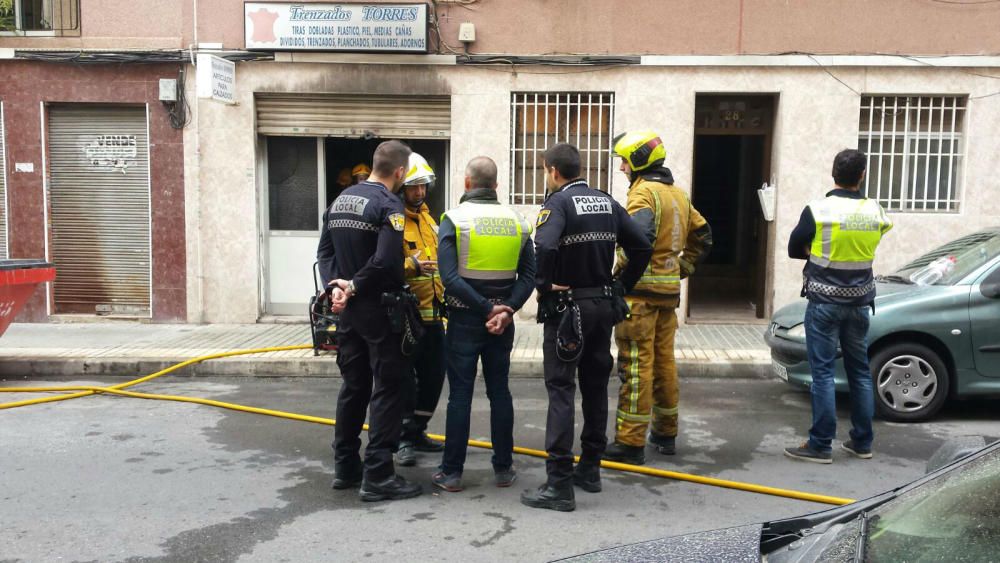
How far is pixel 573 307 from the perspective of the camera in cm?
505

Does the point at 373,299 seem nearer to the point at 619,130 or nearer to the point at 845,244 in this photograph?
the point at 845,244

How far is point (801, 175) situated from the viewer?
1098 centimetres

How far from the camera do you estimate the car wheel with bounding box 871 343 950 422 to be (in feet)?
22.6

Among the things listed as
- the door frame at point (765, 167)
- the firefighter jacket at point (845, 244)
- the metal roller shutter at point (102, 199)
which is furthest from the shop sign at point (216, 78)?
the firefighter jacket at point (845, 244)

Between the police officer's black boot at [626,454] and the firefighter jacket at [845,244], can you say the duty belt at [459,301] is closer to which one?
the police officer's black boot at [626,454]

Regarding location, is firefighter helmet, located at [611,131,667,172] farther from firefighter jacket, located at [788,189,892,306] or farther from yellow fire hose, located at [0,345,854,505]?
yellow fire hose, located at [0,345,854,505]

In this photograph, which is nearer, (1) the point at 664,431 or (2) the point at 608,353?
(2) the point at 608,353

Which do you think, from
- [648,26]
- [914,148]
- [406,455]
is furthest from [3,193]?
[914,148]

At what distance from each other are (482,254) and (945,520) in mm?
3298

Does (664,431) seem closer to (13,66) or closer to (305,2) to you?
(305,2)

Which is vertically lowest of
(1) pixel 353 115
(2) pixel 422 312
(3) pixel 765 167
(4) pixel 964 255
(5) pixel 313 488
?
(5) pixel 313 488

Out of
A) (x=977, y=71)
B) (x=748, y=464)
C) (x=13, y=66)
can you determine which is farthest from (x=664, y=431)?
(x=13, y=66)

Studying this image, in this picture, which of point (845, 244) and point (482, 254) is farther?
point (845, 244)

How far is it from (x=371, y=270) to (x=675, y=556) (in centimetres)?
300
